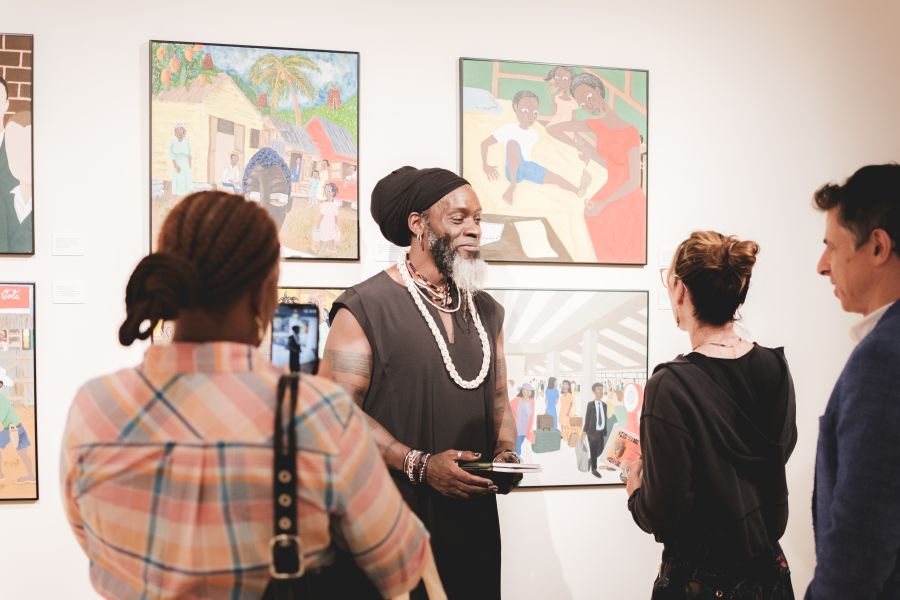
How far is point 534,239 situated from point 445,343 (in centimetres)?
88

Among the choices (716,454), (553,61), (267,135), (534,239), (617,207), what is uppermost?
(553,61)

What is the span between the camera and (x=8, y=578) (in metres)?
2.72

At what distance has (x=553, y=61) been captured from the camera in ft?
10.3

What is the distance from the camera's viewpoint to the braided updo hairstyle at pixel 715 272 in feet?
6.22

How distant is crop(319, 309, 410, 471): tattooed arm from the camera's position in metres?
2.24

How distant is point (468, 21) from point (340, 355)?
4.97 ft

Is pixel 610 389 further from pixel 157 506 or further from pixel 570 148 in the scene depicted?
pixel 157 506

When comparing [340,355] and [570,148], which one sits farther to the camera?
[570,148]

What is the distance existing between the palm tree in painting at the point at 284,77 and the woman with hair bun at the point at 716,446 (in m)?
1.58

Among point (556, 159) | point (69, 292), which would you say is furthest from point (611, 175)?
point (69, 292)

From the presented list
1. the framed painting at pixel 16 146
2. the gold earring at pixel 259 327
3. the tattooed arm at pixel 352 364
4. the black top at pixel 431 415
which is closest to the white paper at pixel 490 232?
the black top at pixel 431 415

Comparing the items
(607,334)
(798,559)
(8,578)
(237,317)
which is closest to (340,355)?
(237,317)

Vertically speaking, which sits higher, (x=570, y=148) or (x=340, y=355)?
(x=570, y=148)

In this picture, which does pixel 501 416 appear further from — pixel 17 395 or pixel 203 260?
pixel 17 395
